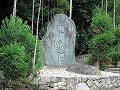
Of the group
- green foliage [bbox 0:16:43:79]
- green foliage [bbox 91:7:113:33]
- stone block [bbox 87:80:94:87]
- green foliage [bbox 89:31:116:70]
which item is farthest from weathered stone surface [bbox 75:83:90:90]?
green foliage [bbox 91:7:113:33]

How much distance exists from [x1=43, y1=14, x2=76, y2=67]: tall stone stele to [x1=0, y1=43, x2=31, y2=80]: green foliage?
11.0ft

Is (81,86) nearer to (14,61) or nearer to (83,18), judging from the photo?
(14,61)

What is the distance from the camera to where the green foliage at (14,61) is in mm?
7652

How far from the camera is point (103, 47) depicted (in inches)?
504

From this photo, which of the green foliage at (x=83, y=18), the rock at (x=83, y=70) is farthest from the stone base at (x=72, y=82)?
the green foliage at (x=83, y=18)

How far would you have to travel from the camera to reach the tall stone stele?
11141 mm

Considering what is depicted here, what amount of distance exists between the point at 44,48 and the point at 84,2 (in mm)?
7321

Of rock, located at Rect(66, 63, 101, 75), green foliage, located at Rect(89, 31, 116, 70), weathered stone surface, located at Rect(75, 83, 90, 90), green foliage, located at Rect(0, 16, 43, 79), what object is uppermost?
green foliage, located at Rect(0, 16, 43, 79)

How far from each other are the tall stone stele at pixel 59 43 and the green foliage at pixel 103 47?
1777 millimetres

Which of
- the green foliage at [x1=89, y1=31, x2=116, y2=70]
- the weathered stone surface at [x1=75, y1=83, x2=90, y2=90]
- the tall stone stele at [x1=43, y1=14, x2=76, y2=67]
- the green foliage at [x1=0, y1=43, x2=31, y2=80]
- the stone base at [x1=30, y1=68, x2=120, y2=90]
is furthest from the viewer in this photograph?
the green foliage at [x1=89, y1=31, x2=116, y2=70]

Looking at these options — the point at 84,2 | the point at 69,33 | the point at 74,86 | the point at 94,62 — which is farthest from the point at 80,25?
the point at 74,86

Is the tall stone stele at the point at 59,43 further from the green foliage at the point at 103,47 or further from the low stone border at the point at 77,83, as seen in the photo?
the low stone border at the point at 77,83

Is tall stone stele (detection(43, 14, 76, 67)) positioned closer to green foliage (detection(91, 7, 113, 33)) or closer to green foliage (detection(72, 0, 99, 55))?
green foliage (detection(91, 7, 113, 33))

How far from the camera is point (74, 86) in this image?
8.62 metres
